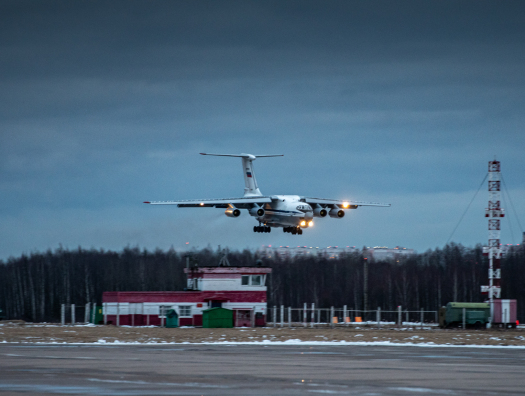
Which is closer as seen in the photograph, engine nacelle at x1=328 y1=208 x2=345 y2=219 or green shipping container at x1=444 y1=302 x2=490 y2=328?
green shipping container at x1=444 y1=302 x2=490 y2=328

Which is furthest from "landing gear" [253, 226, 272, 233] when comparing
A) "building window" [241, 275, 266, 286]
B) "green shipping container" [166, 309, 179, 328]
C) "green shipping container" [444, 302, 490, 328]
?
"green shipping container" [444, 302, 490, 328]

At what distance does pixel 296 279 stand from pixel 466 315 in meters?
58.4

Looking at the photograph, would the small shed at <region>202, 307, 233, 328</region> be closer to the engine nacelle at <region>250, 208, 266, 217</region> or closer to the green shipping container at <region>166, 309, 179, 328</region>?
the green shipping container at <region>166, 309, 179, 328</region>

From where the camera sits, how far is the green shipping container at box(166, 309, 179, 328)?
203 feet

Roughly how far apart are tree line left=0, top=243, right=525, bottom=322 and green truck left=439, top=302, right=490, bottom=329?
102ft

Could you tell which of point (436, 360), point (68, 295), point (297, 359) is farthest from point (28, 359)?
point (68, 295)

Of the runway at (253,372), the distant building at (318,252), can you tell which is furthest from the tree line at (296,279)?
the runway at (253,372)

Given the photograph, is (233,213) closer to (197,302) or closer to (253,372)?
(197,302)

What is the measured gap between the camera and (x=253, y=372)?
68.3 ft

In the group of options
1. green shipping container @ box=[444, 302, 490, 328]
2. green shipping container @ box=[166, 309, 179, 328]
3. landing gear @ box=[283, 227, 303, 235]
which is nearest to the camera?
green shipping container @ box=[166, 309, 179, 328]

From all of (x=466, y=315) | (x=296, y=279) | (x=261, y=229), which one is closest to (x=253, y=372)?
(x=261, y=229)

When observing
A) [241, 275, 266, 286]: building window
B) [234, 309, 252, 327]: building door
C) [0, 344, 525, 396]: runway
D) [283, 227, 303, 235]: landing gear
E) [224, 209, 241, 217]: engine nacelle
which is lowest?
[234, 309, 252, 327]: building door

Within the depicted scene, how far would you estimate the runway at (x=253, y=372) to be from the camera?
55.1ft

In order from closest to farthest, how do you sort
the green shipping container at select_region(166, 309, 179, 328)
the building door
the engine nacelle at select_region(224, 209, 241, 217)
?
1. the green shipping container at select_region(166, 309, 179, 328)
2. the building door
3. the engine nacelle at select_region(224, 209, 241, 217)
